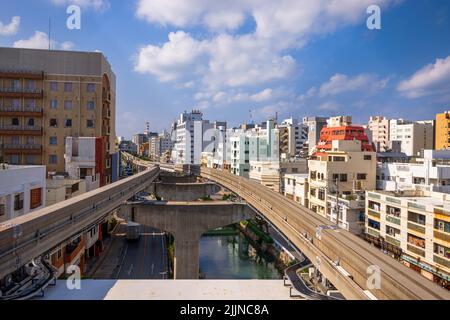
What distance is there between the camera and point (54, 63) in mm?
25719

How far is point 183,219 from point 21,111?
597 inches

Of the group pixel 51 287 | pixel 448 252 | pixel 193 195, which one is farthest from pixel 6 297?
pixel 193 195

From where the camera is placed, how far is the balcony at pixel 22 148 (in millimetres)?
24875

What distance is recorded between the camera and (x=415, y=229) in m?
15.7

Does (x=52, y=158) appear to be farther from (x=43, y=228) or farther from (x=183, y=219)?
(x=43, y=228)

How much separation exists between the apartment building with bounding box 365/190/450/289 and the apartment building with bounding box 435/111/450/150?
107 ft

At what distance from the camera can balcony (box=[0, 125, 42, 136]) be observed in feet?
81.8

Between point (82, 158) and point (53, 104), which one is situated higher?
point (53, 104)

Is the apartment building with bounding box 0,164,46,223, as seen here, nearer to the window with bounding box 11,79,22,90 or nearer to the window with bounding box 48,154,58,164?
the window with bounding box 48,154,58,164

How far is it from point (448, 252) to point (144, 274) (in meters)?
16.4

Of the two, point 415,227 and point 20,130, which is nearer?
point 415,227

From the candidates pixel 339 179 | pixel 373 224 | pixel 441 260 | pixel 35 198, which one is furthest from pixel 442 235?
pixel 35 198

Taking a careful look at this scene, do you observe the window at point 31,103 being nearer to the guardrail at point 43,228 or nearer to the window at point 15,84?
the window at point 15,84

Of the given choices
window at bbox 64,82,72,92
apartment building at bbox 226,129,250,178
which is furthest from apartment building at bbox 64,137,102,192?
apartment building at bbox 226,129,250,178
